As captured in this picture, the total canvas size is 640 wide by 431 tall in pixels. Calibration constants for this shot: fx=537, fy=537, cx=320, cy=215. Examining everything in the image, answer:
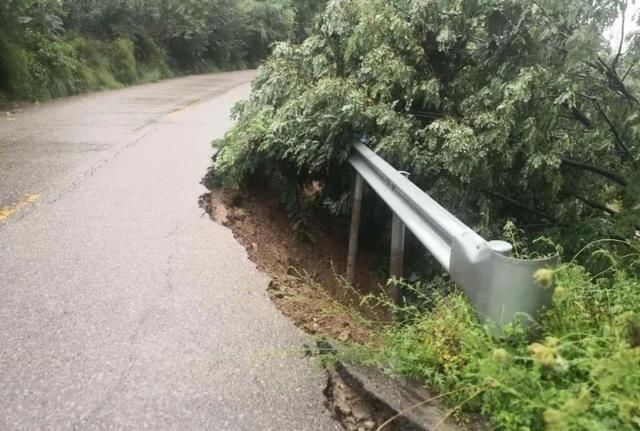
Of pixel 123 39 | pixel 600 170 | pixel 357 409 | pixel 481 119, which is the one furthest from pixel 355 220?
pixel 123 39

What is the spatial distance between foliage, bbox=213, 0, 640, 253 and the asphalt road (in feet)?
4.60

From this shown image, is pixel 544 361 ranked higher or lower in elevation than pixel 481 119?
lower

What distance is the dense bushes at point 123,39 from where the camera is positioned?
13.7 meters

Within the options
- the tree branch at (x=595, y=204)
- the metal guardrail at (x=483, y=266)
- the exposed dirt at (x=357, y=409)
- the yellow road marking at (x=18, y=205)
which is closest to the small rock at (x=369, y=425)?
the exposed dirt at (x=357, y=409)

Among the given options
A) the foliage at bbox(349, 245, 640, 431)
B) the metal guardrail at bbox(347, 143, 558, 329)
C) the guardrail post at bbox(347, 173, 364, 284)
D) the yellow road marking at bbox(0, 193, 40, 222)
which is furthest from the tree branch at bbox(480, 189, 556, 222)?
the yellow road marking at bbox(0, 193, 40, 222)

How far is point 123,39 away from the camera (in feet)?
72.4

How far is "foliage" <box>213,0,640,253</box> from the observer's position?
4.61 meters

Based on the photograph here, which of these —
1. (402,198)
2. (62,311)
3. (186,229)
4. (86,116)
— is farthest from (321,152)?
(86,116)

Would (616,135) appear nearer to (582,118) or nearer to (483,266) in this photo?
(582,118)

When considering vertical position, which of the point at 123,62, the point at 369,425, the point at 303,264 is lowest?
the point at 303,264

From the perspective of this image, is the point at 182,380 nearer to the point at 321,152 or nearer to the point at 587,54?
the point at 321,152

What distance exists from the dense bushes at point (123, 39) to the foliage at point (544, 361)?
5855 mm

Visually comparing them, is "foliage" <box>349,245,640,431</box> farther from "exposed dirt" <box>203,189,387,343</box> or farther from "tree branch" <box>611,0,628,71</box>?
"tree branch" <box>611,0,628,71</box>

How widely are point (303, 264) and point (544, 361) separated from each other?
391 cm
